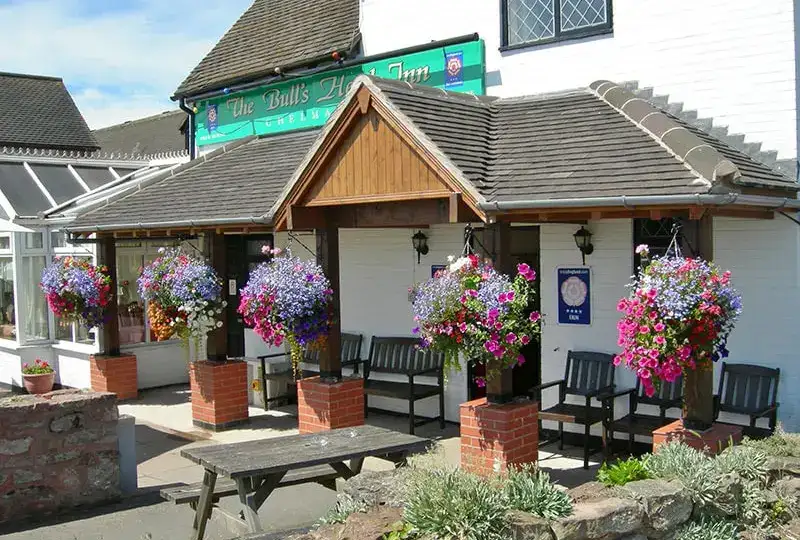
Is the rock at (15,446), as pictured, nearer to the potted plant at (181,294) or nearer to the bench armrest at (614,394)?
the potted plant at (181,294)

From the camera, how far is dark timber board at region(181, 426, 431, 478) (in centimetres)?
588

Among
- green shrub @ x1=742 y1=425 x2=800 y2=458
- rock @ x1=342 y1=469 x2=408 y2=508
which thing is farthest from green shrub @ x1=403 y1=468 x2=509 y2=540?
green shrub @ x1=742 y1=425 x2=800 y2=458

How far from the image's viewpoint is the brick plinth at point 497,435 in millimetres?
7484

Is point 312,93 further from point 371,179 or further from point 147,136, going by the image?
point 147,136

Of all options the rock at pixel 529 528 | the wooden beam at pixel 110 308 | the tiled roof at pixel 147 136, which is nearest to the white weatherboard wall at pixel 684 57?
the rock at pixel 529 528

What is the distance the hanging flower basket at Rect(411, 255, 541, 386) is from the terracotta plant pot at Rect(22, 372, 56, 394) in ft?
26.8

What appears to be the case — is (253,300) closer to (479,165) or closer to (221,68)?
(479,165)

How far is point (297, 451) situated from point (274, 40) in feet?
30.1

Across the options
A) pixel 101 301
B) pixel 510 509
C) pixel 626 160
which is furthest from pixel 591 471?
pixel 101 301

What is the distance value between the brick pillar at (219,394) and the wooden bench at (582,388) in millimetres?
3905

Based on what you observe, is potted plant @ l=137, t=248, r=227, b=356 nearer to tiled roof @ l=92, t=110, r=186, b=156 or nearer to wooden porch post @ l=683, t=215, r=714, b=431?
wooden porch post @ l=683, t=215, r=714, b=431

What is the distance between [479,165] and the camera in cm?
809

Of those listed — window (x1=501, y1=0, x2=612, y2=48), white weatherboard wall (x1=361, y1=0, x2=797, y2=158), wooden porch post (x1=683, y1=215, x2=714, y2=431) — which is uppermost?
window (x1=501, y1=0, x2=612, y2=48)

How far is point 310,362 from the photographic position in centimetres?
1209
